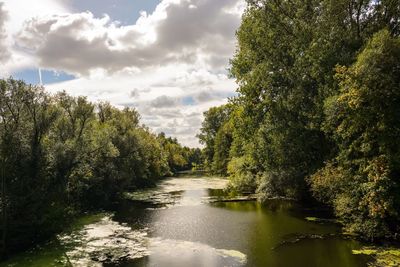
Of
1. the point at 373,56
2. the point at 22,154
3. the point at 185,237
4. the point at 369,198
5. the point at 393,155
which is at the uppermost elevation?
the point at 373,56

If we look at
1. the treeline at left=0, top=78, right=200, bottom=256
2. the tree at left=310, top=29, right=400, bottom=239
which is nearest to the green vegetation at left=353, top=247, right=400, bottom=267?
the tree at left=310, top=29, right=400, bottom=239

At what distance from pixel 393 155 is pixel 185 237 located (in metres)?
13.7

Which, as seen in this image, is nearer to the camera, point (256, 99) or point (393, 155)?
point (393, 155)

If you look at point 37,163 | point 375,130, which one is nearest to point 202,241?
point 37,163

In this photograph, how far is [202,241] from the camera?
23062 millimetres

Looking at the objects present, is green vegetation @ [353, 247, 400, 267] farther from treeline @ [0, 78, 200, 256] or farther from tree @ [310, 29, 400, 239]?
treeline @ [0, 78, 200, 256]

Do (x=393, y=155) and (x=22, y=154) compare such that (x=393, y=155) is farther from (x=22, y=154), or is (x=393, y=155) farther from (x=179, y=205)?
(x=179, y=205)

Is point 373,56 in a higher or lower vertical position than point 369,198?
higher

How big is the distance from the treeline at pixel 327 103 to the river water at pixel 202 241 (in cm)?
270

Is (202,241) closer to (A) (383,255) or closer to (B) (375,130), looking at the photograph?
(A) (383,255)

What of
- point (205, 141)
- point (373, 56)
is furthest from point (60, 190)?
point (205, 141)

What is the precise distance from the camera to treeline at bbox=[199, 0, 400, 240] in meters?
19.7

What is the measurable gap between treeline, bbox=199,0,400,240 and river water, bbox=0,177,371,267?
2698mm

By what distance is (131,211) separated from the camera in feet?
120
